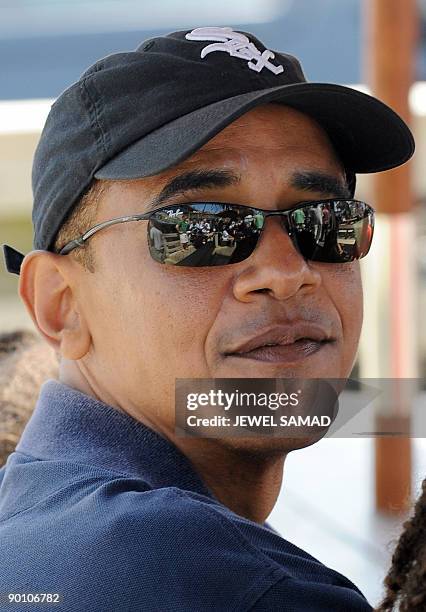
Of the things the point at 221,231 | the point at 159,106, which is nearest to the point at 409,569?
the point at 221,231

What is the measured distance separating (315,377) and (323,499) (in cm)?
57

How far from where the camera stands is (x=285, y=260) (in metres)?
1.17

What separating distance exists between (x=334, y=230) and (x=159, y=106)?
28cm

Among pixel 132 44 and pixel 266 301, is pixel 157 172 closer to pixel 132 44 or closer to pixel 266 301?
pixel 266 301

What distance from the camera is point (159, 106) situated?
1195 millimetres

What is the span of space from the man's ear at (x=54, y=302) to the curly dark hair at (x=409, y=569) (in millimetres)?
557

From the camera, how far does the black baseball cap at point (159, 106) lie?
1169mm

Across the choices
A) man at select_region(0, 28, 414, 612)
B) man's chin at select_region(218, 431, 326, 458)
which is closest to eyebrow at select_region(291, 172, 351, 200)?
man at select_region(0, 28, 414, 612)

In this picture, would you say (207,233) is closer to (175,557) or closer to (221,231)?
(221,231)

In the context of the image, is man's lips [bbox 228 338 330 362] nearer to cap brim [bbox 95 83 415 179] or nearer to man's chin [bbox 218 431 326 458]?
man's chin [bbox 218 431 326 458]

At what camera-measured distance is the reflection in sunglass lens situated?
1155mm

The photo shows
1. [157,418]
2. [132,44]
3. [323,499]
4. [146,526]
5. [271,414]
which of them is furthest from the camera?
[132,44]

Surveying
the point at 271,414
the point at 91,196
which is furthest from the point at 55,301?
the point at 271,414

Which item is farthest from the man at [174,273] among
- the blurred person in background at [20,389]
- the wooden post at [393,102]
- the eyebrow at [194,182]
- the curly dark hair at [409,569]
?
the wooden post at [393,102]
